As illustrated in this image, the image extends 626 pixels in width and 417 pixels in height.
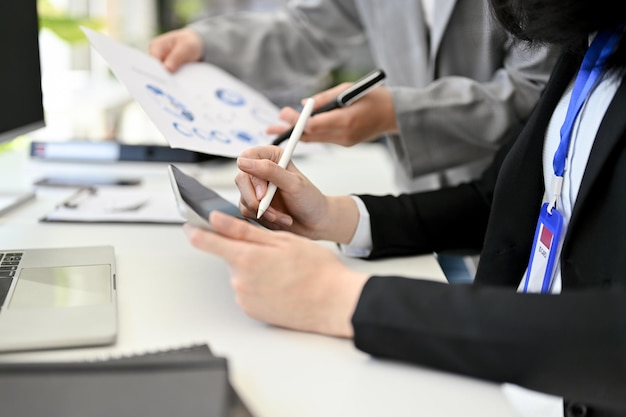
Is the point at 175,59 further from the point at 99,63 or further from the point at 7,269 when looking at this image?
the point at 99,63

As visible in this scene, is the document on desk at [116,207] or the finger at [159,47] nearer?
the document on desk at [116,207]

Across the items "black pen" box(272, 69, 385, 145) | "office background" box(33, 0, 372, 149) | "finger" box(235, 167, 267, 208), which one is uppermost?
"black pen" box(272, 69, 385, 145)

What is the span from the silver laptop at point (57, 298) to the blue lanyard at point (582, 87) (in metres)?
0.51

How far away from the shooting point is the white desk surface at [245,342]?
0.57 meters

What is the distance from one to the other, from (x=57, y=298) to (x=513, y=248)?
1.77ft

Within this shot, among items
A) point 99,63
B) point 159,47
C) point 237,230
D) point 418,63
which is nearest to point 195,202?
point 237,230

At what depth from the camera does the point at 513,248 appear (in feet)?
2.92

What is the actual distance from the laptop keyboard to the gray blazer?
65cm

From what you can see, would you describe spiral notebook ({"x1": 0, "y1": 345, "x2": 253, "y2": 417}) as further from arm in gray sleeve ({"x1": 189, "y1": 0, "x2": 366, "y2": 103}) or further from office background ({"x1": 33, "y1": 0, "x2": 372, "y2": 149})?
arm in gray sleeve ({"x1": 189, "y1": 0, "x2": 366, "y2": 103})

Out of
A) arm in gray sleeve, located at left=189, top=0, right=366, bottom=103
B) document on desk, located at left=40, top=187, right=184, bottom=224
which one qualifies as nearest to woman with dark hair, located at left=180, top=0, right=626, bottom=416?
document on desk, located at left=40, top=187, right=184, bottom=224

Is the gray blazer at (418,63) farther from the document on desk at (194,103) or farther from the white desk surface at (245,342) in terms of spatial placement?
the white desk surface at (245,342)

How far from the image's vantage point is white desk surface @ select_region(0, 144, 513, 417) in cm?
57

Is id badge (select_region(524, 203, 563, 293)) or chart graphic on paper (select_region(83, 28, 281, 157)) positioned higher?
chart graphic on paper (select_region(83, 28, 281, 157))

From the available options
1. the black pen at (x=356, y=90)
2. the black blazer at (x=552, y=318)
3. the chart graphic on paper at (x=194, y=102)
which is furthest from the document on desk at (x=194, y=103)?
the black blazer at (x=552, y=318)
